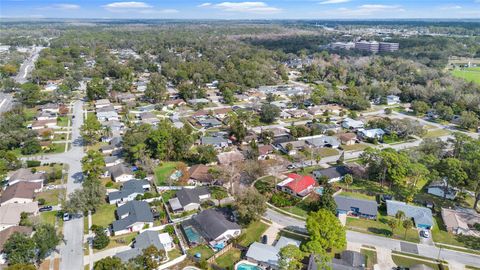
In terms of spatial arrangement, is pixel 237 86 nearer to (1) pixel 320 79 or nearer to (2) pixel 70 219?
(1) pixel 320 79

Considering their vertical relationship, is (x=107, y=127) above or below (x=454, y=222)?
above

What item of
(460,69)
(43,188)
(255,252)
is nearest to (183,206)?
(255,252)

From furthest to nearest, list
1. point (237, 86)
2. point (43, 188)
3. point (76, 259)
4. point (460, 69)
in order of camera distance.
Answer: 1. point (460, 69)
2. point (237, 86)
3. point (43, 188)
4. point (76, 259)

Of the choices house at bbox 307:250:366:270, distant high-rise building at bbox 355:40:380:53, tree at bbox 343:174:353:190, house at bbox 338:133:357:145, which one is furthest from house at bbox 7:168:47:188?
distant high-rise building at bbox 355:40:380:53

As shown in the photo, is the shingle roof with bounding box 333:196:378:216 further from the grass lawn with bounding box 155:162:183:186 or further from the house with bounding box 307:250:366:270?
the grass lawn with bounding box 155:162:183:186

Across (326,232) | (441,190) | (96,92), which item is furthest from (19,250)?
(96,92)

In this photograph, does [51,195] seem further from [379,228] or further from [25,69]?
[25,69]

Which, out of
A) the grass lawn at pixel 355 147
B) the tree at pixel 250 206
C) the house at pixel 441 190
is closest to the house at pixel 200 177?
the tree at pixel 250 206
